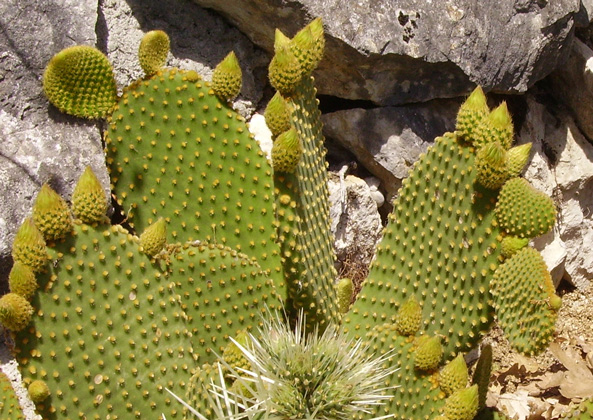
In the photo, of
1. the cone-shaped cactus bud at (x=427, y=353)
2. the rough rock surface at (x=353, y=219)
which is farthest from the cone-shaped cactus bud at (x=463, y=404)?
the rough rock surface at (x=353, y=219)

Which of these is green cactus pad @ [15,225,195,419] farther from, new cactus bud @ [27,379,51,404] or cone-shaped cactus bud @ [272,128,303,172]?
cone-shaped cactus bud @ [272,128,303,172]

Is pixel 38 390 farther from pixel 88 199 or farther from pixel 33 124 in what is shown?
pixel 33 124

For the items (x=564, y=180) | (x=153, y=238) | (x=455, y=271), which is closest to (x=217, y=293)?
(x=153, y=238)

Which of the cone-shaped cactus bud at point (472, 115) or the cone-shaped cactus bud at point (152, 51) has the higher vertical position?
the cone-shaped cactus bud at point (472, 115)

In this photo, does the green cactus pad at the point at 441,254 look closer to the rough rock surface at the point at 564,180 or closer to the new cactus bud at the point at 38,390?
the new cactus bud at the point at 38,390

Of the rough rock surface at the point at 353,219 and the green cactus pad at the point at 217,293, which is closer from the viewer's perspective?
the green cactus pad at the point at 217,293

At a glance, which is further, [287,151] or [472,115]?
[472,115]

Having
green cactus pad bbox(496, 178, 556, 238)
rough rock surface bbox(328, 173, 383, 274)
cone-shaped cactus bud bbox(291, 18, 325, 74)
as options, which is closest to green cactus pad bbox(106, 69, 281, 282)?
cone-shaped cactus bud bbox(291, 18, 325, 74)
